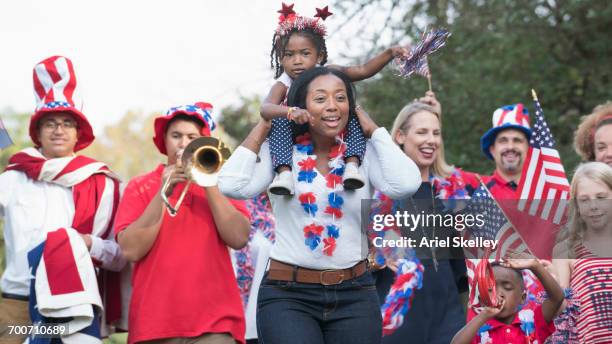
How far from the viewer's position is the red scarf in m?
6.55

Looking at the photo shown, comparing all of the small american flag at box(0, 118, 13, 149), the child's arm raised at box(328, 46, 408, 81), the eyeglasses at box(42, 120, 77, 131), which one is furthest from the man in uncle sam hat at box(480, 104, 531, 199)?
the small american flag at box(0, 118, 13, 149)

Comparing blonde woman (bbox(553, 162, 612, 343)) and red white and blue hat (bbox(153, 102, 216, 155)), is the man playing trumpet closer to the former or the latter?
red white and blue hat (bbox(153, 102, 216, 155))

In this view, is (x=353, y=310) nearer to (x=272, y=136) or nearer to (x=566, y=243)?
(x=272, y=136)

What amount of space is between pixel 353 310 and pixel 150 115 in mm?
70705

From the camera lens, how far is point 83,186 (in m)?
6.62

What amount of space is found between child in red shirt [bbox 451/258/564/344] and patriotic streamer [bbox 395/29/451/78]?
136cm

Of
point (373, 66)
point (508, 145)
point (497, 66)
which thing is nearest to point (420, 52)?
point (373, 66)

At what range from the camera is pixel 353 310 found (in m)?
4.97

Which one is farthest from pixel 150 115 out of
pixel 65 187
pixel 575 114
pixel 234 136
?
pixel 65 187

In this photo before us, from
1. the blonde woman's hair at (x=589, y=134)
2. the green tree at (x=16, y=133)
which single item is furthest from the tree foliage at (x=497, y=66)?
the green tree at (x=16, y=133)

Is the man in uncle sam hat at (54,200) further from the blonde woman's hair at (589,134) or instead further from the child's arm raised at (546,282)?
the blonde woman's hair at (589,134)

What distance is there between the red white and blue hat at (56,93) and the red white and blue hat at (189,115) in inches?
27.3

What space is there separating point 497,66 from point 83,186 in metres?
8.11

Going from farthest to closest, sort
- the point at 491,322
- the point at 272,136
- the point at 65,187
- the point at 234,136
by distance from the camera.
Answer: the point at 234,136
the point at 65,187
the point at 491,322
the point at 272,136
